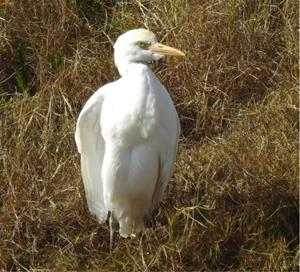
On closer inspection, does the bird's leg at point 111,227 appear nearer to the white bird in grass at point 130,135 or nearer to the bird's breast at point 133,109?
the white bird in grass at point 130,135

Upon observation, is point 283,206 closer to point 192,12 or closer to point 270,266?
point 270,266

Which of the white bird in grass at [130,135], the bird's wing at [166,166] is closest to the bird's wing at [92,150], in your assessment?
the white bird in grass at [130,135]

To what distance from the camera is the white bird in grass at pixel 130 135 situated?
4020mm

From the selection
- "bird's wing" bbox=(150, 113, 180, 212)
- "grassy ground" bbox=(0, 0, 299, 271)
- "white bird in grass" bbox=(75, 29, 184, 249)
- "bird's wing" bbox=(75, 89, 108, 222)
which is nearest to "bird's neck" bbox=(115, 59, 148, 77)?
"white bird in grass" bbox=(75, 29, 184, 249)

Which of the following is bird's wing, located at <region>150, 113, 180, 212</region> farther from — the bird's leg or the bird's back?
Result: the bird's leg

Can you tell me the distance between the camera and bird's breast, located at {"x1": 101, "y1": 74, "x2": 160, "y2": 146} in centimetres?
401

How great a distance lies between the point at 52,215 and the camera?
4293 mm

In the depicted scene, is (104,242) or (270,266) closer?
(270,266)

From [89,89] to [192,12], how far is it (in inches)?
22.3

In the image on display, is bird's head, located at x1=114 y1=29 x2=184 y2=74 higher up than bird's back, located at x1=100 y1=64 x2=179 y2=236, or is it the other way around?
bird's head, located at x1=114 y1=29 x2=184 y2=74

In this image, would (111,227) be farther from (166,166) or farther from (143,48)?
(143,48)

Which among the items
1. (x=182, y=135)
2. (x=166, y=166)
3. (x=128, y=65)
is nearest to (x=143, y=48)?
(x=128, y=65)

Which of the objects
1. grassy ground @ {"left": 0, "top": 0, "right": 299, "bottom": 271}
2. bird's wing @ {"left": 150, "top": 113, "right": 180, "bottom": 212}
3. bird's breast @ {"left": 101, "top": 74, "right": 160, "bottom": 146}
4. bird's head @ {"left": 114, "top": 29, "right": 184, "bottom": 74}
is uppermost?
bird's head @ {"left": 114, "top": 29, "right": 184, "bottom": 74}

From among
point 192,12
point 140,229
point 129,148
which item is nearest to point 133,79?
point 129,148
